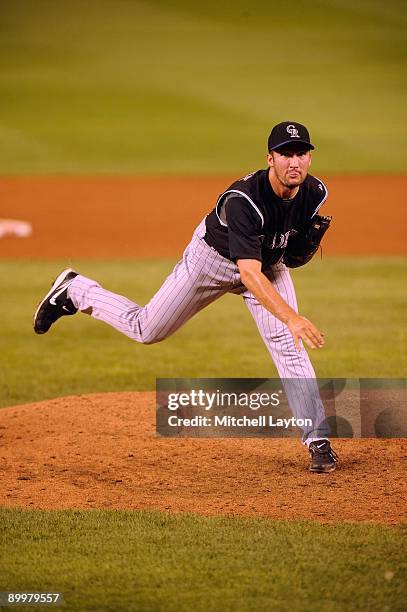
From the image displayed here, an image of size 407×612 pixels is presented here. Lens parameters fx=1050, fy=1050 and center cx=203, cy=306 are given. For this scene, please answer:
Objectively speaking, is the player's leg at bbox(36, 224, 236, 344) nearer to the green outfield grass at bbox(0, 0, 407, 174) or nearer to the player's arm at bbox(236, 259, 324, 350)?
the player's arm at bbox(236, 259, 324, 350)

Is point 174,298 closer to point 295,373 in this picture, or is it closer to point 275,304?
point 295,373

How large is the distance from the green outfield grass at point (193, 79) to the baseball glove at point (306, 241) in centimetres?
1496

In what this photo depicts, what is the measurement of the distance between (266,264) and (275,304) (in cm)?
59

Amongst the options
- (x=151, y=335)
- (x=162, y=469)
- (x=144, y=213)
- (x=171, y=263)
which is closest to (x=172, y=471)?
(x=162, y=469)

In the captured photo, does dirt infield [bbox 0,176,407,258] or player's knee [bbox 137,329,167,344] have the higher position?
dirt infield [bbox 0,176,407,258]

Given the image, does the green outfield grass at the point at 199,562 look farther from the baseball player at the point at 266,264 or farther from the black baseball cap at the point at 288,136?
the black baseball cap at the point at 288,136

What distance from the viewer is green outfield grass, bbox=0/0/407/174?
20.8m

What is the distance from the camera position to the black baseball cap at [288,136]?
422cm

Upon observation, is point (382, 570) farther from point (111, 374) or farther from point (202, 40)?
point (202, 40)

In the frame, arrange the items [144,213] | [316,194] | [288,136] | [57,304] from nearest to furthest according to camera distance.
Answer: [288,136] < [316,194] < [57,304] < [144,213]

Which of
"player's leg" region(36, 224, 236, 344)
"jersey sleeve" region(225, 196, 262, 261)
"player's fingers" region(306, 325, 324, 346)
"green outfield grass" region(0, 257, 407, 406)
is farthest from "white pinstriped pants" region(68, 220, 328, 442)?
"green outfield grass" region(0, 257, 407, 406)

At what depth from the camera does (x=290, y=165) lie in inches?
167

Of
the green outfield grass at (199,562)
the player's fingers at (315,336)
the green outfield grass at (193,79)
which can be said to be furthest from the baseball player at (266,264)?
the green outfield grass at (193,79)

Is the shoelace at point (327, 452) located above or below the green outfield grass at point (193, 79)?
below
